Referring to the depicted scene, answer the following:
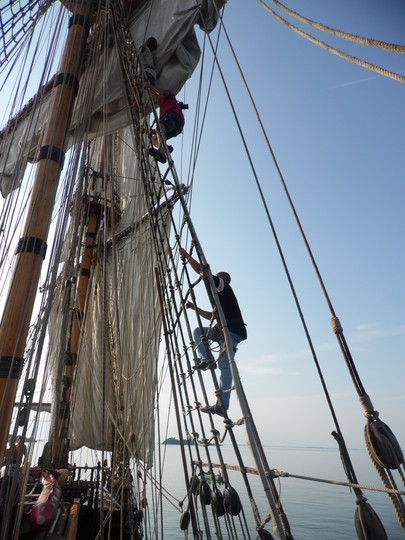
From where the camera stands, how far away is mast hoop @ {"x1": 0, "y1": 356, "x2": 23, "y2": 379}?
223 cm

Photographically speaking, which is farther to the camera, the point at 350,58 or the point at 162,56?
the point at 162,56

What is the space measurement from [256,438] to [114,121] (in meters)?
4.44

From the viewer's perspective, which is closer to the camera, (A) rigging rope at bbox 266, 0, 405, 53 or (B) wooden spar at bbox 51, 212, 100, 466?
(A) rigging rope at bbox 266, 0, 405, 53

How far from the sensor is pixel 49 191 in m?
2.83

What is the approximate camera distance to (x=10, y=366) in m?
2.27

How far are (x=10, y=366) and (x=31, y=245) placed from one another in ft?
3.08

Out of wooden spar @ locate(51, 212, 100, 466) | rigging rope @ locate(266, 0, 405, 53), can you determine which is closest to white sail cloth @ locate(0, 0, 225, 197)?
rigging rope @ locate(266, 0, 405, 53)

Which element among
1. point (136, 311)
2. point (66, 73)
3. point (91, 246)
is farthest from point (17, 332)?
point (91, 246)

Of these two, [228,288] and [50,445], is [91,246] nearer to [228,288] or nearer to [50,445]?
[50,445]

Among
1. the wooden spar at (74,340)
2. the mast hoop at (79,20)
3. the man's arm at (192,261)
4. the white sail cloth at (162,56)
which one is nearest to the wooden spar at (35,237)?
the mast hoop at (79,20)

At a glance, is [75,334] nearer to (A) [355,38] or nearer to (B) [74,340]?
(B) [74,340]

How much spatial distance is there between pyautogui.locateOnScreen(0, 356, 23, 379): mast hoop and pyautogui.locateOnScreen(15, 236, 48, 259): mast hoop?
2.70 feet

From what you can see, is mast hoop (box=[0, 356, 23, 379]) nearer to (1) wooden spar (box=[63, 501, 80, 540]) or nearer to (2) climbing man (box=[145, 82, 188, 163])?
(1) wooden spar (box=[63, 501, 80, 540])

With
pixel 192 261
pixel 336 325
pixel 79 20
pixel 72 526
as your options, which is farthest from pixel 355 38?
pixel 72 526
